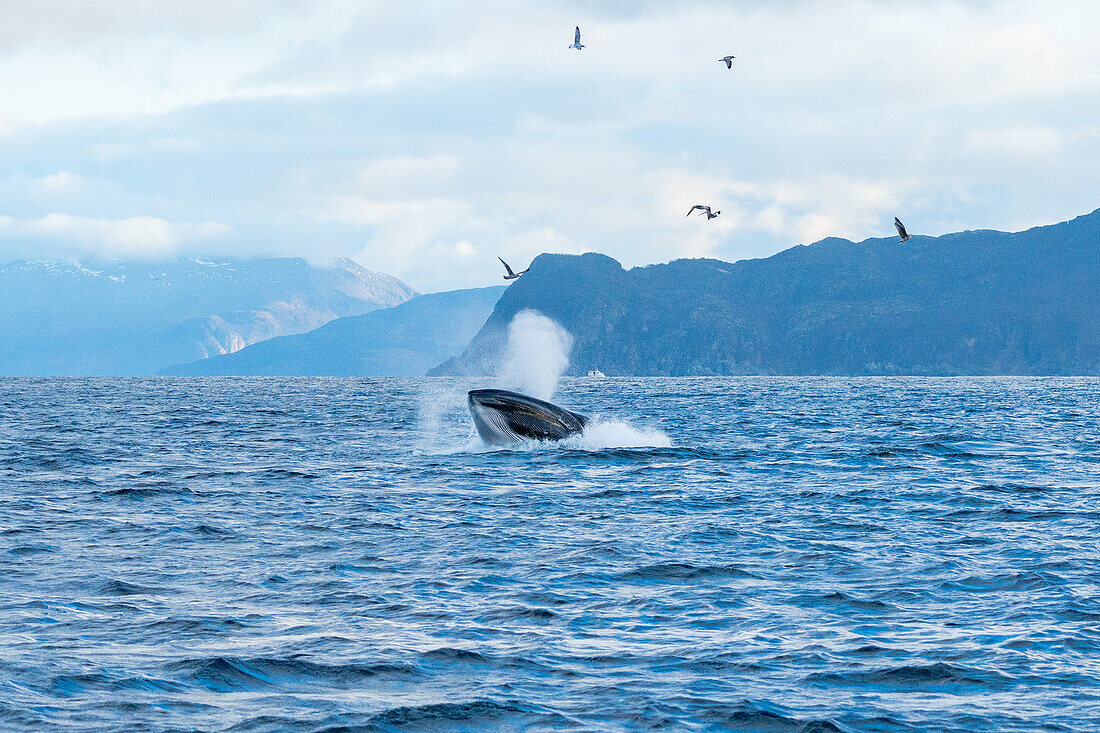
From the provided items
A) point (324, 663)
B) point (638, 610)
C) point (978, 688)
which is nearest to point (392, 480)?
point (638, 610)

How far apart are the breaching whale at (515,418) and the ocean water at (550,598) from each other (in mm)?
2686

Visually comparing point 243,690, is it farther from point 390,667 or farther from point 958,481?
point 958,481

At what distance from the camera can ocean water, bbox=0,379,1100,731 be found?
11102mm

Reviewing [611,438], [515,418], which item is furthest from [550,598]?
[611,438]

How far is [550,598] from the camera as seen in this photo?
15609mm

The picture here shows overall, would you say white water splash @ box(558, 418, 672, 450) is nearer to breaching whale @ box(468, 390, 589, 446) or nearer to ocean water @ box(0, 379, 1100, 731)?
breaching whale @ box(468, 390, 589, 446)

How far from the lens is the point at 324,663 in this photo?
12.4m

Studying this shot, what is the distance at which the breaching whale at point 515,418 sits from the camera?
34812 mm

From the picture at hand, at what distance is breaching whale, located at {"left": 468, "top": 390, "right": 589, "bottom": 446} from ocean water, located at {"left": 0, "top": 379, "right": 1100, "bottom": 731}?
8.81ft

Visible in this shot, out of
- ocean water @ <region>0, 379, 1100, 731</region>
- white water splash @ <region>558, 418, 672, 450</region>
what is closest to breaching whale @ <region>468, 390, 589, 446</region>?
white water splash @ <region>558, 418, 672, 450</region>

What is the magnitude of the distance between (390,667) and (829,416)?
5790 centimetres

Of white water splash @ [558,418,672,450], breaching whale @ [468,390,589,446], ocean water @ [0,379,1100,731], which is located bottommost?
ocean water @ [0,379,1100,731]

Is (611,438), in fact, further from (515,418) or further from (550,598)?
(550,598)

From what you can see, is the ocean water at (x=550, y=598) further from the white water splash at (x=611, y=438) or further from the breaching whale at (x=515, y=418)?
the white water splash at (x=611, y=438)
